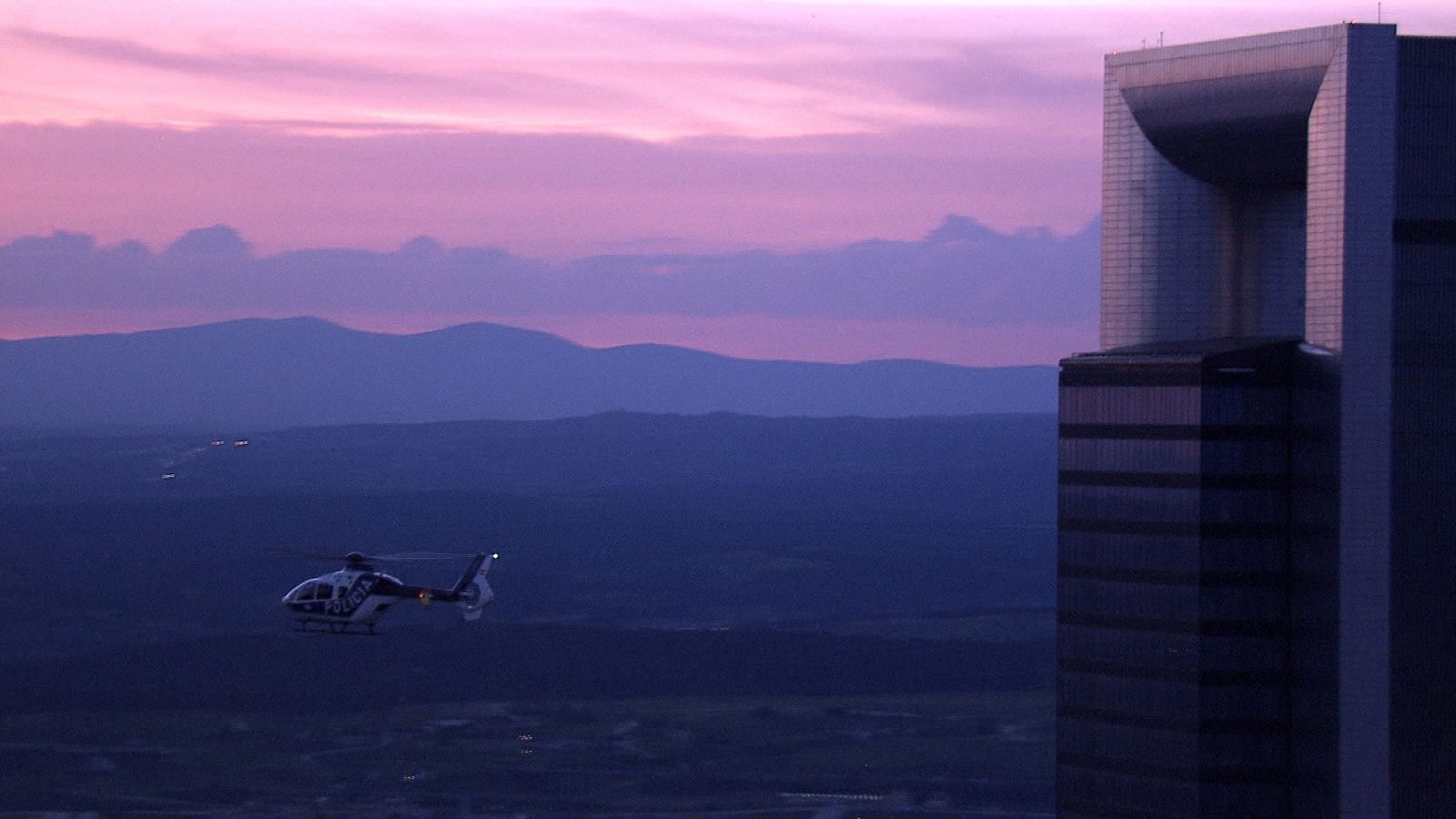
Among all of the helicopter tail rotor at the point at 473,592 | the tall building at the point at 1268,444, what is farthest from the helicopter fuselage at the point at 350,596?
the tall building at the point at 1268,444

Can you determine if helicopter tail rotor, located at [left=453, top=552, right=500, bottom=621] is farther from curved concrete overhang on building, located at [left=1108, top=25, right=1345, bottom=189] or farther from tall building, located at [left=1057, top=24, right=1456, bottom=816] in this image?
curved concrete overhang on building, located at [left=1108, top=25, right=1345, bottom=189]

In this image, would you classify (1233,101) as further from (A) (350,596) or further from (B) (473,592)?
(A) (350,596)

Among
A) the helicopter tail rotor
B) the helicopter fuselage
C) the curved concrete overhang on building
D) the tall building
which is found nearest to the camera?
the tall building

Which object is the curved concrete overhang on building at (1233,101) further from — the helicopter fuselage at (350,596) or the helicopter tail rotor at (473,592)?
the helicopter fuselage at (350,596)

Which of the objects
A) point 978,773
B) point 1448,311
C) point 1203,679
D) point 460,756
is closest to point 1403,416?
point 1448,311

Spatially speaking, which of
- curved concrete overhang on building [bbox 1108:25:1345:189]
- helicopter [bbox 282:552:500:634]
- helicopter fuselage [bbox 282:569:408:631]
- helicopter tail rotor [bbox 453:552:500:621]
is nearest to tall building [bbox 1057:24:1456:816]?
curved concrete overhang on building [bbox 1108:25:1345:189]

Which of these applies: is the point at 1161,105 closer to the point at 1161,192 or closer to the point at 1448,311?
the point at 1161,192
